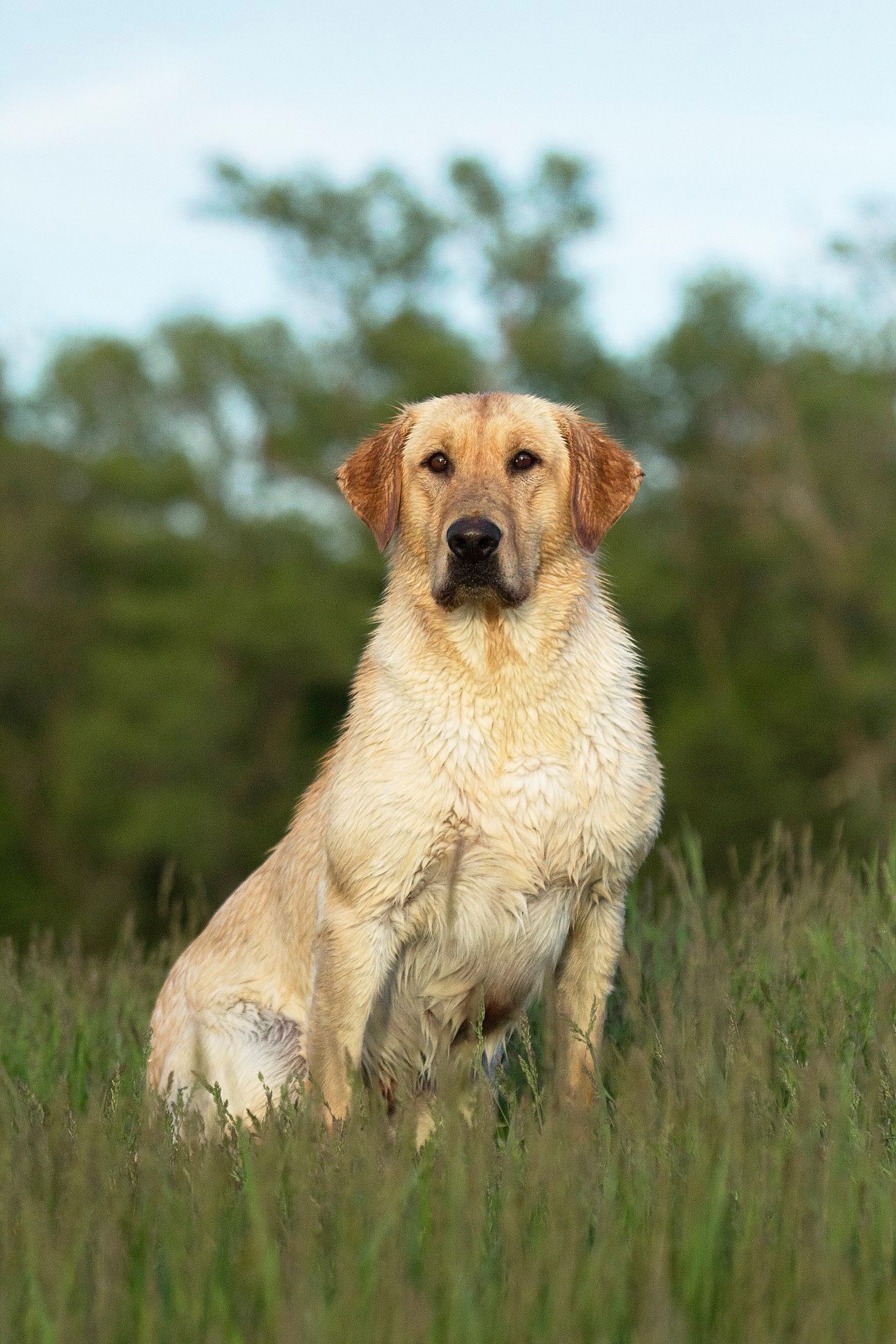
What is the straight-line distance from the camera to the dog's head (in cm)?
467

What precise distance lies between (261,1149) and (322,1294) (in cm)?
49

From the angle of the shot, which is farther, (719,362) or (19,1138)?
(719,362)

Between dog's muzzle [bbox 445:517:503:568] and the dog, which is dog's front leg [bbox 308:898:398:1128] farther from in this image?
dog's muzzle [bbox 445:517:503:568]

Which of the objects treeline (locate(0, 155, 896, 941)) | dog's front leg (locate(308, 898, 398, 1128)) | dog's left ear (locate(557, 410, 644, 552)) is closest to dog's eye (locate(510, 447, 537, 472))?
dog's left ear (locate(557, 410, 644, 552))

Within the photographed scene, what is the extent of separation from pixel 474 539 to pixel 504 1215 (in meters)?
2.39

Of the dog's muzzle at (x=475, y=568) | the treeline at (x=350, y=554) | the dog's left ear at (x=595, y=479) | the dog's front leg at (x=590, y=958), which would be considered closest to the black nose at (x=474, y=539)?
the dog's muzzle at (x=475, y=568)

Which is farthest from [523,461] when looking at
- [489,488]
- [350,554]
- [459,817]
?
[350,554]

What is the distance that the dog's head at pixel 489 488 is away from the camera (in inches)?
184

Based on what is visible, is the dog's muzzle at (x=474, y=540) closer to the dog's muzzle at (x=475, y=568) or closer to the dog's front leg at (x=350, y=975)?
the dog's muzzle at (x=475, y=568)

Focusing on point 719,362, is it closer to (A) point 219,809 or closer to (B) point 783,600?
(B) point 783,600

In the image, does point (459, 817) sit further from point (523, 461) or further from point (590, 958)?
point (523, 461)

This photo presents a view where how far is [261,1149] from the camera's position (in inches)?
115

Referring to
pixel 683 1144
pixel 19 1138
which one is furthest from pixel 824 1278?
pixel 19 1138

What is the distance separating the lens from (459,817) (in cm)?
433
